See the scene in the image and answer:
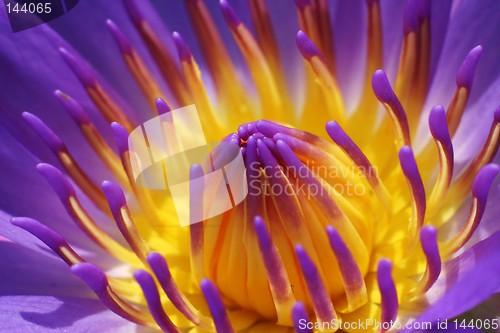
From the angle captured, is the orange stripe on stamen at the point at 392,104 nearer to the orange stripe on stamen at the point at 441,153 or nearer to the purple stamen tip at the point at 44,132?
the orange stripe on stamen at the point at 441,153

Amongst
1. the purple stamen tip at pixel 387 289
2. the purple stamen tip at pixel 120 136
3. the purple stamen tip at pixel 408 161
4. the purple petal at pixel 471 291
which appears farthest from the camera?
the purple stamen tip at pixel 120 136

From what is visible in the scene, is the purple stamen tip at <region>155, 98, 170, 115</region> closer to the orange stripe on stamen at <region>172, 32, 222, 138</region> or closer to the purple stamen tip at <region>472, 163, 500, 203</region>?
the orange stripe on stamen at <region>172, 32, 222, 138</region>

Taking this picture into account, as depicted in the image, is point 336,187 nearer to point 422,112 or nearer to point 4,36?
point 422,112

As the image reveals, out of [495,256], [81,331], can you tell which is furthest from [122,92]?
[495,256]

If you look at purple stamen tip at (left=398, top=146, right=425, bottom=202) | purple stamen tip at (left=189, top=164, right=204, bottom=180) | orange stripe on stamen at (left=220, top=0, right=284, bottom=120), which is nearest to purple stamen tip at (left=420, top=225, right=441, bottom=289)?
purple stamen tip at (left=398, top=146, right=425, bottom=202)

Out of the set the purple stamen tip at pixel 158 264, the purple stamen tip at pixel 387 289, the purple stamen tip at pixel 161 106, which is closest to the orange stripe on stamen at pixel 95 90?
the purple stamen tip at pixel 161 106

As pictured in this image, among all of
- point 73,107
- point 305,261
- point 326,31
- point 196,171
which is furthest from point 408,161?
point 73,107
